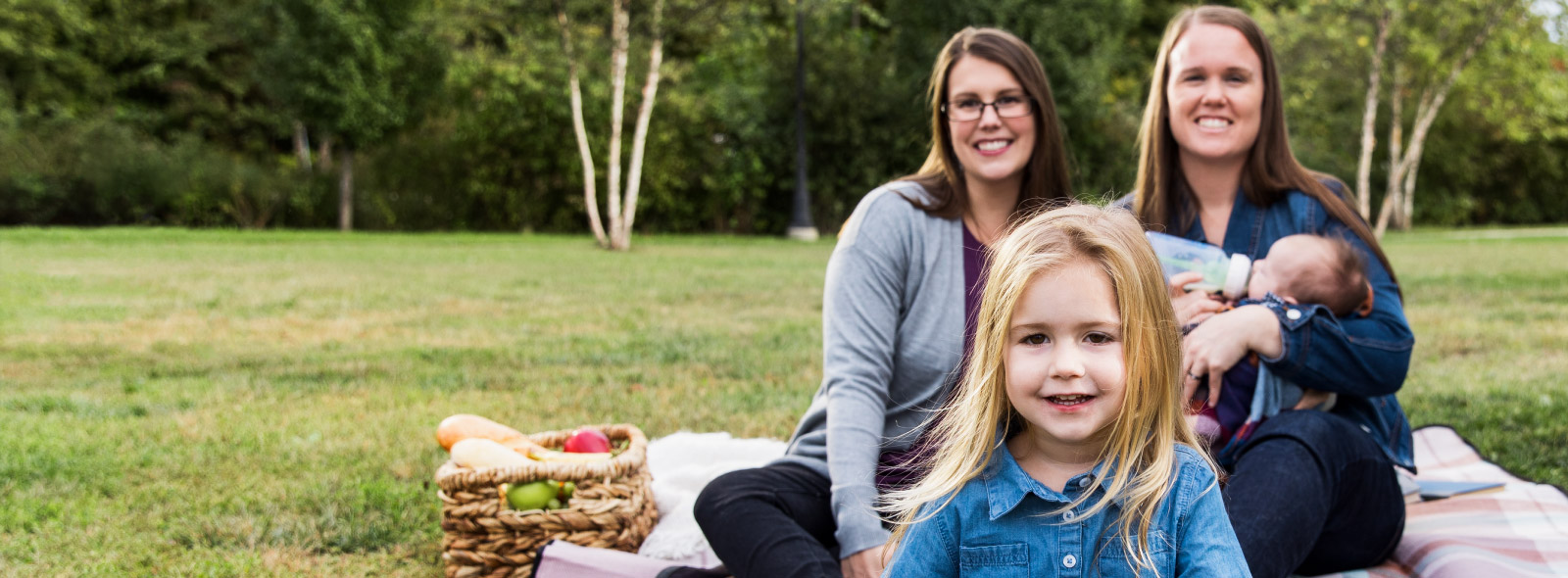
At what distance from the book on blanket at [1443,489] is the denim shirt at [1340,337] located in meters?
0.45

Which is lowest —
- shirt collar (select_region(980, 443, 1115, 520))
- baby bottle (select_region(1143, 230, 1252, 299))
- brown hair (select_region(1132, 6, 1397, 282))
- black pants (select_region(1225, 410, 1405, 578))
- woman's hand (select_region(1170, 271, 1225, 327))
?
black pants (select_region(1225, 410, 1405, 578))

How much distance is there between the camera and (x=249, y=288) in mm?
9398

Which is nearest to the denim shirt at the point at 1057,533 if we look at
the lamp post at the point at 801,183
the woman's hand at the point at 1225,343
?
the woman's hand at the point at 1225,343

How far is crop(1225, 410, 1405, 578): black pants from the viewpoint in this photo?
86.7 inches

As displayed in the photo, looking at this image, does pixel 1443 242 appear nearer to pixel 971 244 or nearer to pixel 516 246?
pixel 516 246

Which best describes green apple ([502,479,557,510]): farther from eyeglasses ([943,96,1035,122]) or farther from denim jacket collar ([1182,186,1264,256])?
denim jacket collar ([1182,186,1264,256])

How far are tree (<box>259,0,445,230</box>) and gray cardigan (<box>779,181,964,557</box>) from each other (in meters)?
18.8

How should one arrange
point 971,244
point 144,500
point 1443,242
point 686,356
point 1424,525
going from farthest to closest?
1. point 1443,242
2. point 686,356
3. point 144,500
4. point 1424,525
5. point 971,244

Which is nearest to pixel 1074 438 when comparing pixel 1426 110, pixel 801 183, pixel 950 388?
pixel 950 388

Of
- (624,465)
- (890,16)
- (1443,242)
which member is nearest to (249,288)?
(624,465)

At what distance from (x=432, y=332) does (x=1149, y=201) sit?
214 inches

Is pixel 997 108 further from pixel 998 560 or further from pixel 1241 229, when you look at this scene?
pixel 998 560

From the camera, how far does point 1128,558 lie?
1624mm

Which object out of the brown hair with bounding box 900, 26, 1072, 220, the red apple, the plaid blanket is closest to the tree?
the red apple
